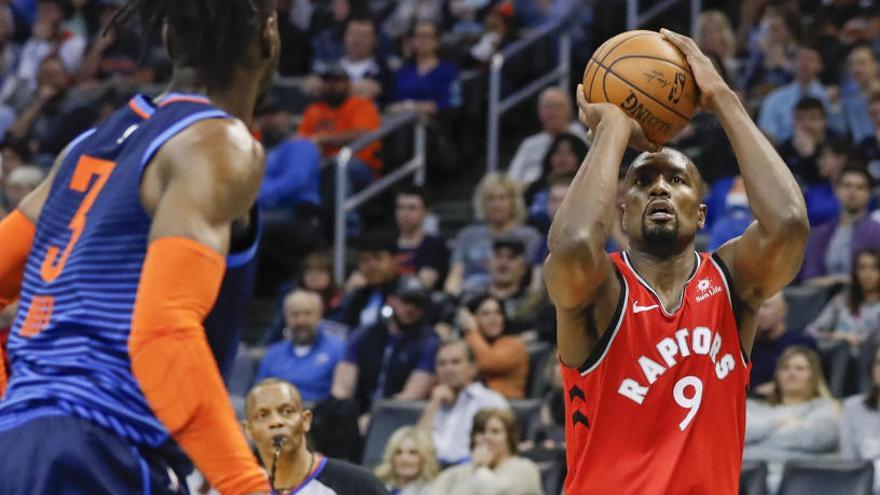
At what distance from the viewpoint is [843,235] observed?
10523mm

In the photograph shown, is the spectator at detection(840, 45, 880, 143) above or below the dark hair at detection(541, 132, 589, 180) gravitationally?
above

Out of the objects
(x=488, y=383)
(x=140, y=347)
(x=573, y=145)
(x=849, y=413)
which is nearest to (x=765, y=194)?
(x=140, y=347)

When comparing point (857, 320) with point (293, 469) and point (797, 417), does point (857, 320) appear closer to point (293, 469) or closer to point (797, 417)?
point (797, 417)

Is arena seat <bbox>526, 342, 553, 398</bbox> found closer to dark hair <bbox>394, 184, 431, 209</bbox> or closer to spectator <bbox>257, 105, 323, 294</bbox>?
dark hair <bbox>394, 184, 431, 209</bbox>

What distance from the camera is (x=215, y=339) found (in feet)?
12.3

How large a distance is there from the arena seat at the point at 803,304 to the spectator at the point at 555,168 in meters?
1.97

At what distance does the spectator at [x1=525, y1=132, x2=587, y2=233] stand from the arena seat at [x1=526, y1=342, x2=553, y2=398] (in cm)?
150

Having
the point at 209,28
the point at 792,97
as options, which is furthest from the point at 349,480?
the point at 792,97

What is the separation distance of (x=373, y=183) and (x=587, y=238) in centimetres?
886

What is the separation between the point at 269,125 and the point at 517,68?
2724 mm

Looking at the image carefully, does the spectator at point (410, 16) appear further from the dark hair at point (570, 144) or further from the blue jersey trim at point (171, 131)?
the blue jersey trim at point (171, 131)

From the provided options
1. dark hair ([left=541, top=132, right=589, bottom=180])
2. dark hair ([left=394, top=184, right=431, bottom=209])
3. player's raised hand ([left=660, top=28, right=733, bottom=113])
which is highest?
dark hair ([left=541, top=132, right=589, bottom=180])

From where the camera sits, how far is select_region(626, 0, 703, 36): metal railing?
13977 mm

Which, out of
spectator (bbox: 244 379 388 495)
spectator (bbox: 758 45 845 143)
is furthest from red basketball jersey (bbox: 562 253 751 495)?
spectator (bbox: 758 45 845 143)
